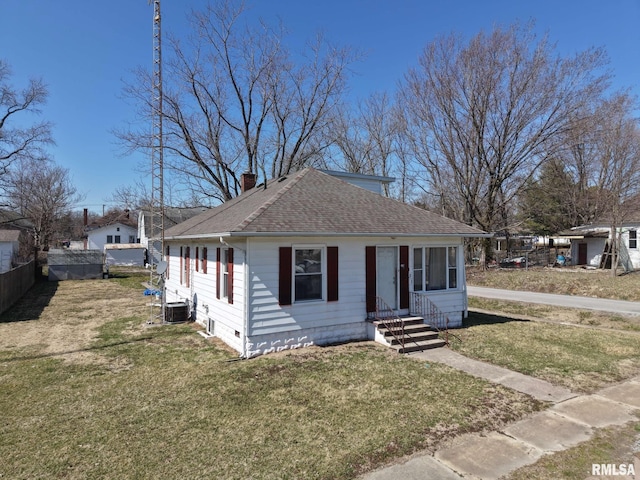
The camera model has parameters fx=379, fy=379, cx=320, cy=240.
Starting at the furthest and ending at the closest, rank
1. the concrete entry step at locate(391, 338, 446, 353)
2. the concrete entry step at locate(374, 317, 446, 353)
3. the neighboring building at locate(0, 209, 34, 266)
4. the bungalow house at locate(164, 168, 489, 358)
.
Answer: the neighboring building at locate(0, 209, 34, 266) < the concrete entry step at locate(374, 317, 446, 353) < the concrete entry step at locate(391, 338, 446, 353) < the bungalow house at locate(164, 168, 489, 358)

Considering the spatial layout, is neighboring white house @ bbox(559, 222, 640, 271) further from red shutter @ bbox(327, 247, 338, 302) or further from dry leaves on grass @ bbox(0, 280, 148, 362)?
dry leaves on grass @ bbox(0, 280, 148, 362)

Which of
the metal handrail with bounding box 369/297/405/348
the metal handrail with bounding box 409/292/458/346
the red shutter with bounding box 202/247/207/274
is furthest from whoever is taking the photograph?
the red shutter with bounding box 202/247/207/274

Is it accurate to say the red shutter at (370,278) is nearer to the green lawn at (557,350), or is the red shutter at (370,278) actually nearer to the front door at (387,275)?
the front door at (387,275)

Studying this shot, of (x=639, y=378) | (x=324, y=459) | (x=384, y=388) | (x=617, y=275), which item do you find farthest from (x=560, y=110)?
(x=324, y=459)

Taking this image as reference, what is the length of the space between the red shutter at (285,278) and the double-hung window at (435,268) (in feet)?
13.6

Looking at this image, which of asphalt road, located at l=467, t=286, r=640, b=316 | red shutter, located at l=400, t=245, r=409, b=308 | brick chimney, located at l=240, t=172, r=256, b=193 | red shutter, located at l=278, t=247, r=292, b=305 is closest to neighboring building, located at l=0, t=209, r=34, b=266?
brick chimney, located at l=240, t=172, r=256, b=193

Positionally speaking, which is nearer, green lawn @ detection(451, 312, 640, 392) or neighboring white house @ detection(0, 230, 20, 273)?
green lawn @ detection(451, 312, 640, 392)

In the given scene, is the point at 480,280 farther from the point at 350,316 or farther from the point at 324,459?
the point at 324,459

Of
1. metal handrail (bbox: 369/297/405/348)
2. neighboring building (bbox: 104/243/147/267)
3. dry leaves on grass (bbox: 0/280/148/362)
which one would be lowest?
dry leaves on grass (bbox: 0/280/148/362)

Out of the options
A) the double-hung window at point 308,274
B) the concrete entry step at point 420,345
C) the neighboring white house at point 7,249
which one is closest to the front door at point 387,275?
the concrete entry step at point 420,345

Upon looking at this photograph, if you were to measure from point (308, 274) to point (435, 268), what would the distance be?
4435 millimetres

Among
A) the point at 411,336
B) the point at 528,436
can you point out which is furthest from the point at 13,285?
the point at 528,436

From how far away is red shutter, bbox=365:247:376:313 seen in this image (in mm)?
10453

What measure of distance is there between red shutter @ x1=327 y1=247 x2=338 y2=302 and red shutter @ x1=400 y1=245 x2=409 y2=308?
7.35ft
